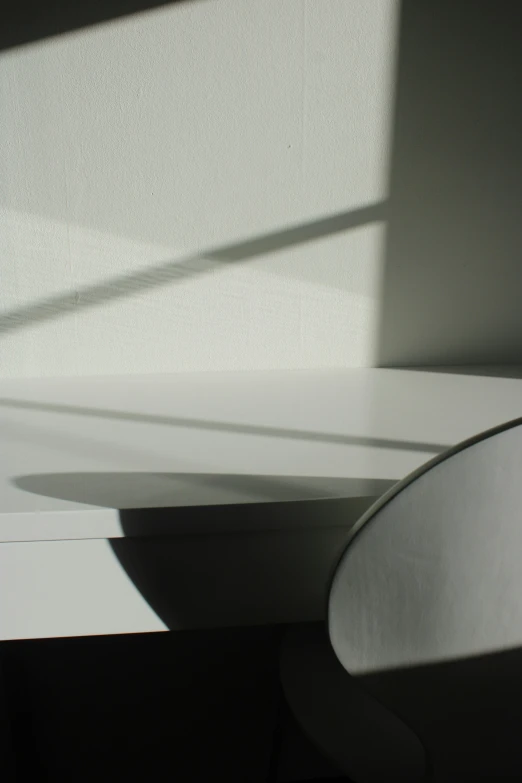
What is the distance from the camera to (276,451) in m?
0.90

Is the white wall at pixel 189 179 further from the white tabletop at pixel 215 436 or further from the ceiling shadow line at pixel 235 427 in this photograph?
the ceiling shadow line at pixel 235 427

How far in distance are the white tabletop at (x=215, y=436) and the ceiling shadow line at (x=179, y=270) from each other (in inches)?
5.0

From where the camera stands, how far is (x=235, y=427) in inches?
39.5

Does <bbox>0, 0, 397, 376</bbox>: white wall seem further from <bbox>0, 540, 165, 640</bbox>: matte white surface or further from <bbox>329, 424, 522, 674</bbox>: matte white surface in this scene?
<bbox>329, 424, 522, 674</bbox>: matte white surface

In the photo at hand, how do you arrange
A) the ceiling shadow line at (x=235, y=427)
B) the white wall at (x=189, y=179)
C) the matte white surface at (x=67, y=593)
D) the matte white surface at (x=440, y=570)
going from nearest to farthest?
the matte white surface at (x=440, y=570) < the matte white surface at (x=67, y=593) < the ceiling shadow line at (x=235, y=427) < the white wall at (x=189, y=179)

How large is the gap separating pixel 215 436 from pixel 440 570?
456mm

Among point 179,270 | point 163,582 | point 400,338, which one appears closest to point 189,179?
point 179,270

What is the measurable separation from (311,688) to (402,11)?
1.15 meters

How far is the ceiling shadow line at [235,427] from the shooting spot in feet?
3.05

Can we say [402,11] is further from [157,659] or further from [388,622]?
[157,659]

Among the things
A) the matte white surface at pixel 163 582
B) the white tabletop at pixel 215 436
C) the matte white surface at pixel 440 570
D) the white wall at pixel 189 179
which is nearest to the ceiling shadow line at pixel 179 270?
the white wall at pixel 189 179

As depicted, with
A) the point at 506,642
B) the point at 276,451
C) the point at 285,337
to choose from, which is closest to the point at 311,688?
the point at 276,451

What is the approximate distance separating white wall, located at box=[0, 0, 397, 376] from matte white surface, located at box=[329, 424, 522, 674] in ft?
2.77

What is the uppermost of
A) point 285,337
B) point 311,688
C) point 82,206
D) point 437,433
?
point 82,206
